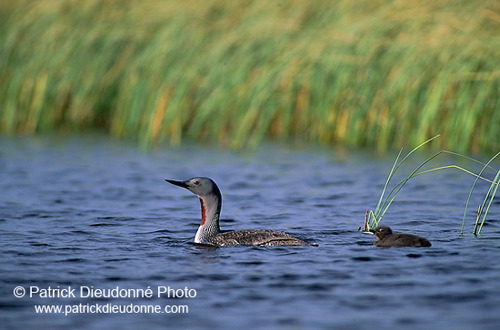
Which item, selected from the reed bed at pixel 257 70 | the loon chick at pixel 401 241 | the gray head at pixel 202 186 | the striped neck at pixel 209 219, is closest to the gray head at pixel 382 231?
the loon chick at pixel 401 241

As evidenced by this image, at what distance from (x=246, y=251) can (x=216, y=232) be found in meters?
0.61

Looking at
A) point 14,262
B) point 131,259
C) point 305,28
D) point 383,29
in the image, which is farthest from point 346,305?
point 305,28

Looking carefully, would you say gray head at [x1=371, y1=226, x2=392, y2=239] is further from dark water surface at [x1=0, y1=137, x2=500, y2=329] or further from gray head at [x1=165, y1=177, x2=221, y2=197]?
gray head at [x1=165, y1=177, x2=221, y2=197]

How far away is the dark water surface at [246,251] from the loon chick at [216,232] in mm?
129

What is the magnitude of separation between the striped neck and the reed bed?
15.4 ft

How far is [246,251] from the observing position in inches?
297

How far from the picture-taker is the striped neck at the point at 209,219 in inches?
316

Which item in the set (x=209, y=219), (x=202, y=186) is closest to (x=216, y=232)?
(x=209, y=219)

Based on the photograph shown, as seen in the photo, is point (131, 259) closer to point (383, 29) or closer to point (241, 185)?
point (241, 185)

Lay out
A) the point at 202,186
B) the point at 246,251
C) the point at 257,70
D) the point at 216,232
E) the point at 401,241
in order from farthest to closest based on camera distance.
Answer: the point at 257,70 < the point at 202,186 < the point at 216,232 < the point at 246,251 < the point at 401,241

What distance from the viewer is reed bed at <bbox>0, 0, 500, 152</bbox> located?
40.6 ft

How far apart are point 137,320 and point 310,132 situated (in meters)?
9.36

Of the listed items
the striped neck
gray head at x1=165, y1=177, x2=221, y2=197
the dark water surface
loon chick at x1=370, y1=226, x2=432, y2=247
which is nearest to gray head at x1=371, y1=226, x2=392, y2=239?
loon chick at x1=370, y1=226, x2=432, y2=247

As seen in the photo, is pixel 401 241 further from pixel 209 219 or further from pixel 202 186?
pixel 202 186
